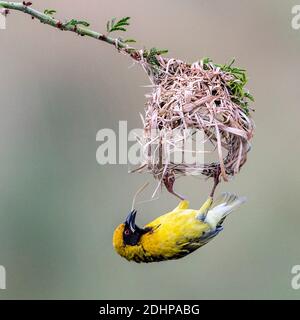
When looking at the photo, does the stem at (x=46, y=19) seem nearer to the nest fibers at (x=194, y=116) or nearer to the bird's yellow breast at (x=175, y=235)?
the nest fibers at (x=194, y=116)

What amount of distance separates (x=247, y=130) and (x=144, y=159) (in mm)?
379

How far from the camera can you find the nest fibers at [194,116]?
7.71 feet

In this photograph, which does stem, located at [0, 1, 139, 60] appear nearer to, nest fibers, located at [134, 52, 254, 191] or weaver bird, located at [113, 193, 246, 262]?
nest fibers, located at [134, 52, 254, 191]

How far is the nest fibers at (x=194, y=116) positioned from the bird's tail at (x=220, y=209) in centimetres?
24

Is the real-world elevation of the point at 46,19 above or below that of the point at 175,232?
above

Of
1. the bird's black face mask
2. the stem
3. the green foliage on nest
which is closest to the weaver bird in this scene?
the bird's black face mask

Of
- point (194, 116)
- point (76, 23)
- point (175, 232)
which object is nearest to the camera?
point (76, 23)

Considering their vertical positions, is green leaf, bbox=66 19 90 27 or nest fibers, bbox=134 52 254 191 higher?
green leaf, bbox=66 19 90 27

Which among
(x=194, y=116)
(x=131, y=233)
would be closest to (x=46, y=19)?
(x=194, y=116)

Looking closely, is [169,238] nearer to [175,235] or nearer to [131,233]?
[175,235]

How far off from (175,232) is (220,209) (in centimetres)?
20

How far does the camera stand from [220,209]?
262cm

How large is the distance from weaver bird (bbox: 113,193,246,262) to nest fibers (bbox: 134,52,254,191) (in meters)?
0.24

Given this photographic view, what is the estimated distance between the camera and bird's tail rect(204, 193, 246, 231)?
2.61 m
